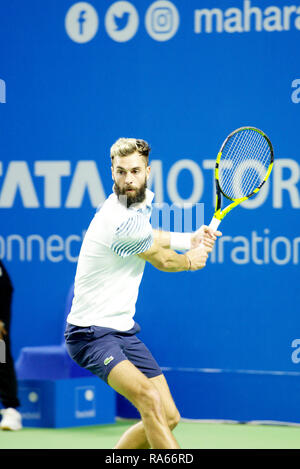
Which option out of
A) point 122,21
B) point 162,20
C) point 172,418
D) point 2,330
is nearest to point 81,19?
point 122,21

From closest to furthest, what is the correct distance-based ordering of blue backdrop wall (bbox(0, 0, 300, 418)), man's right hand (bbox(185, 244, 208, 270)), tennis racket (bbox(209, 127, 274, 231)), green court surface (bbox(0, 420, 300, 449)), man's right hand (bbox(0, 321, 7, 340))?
man's right hand (bbox(185, 244, 208, 270))
green court surface (bbox(0, 420, 300, 449))
tennis racket (bbox(209, 127, 274, 231))
man's right hand (bbox(0, 321, 7, 340))
blue backdrop wall (bbox(0, 0, 300, 418))

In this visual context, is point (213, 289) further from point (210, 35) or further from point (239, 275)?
point (210, 35)

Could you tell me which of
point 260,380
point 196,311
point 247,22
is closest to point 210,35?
point 247,22

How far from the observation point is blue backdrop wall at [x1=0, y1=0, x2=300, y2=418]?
6.16 meters

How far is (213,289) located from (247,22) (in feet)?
5.57

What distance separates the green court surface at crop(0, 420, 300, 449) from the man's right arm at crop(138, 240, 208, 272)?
1.50 m

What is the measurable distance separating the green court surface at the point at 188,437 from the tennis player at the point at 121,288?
1.38 m

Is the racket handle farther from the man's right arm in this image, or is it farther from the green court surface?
the green court surface

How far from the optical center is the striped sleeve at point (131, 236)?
4.03 metres

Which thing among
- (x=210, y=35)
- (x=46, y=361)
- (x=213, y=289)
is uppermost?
(x=210, y=35)

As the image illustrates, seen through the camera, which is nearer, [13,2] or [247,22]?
[247,22]

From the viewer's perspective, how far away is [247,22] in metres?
6.21

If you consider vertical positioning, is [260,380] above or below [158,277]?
below

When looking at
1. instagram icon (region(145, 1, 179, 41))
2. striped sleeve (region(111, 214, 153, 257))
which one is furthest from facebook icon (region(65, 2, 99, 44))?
striped sleeve (region(111, 214, 153, 257))
